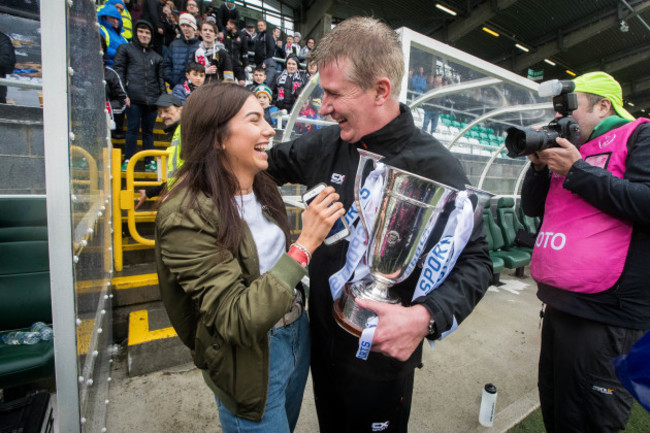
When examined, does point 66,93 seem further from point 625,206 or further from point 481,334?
point 481,334

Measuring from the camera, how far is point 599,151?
1.64 meters

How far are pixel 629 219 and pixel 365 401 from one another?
140 cm

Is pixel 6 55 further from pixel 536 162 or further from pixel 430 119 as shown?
pixel 430 119

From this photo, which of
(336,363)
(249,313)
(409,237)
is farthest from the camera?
(336,363)

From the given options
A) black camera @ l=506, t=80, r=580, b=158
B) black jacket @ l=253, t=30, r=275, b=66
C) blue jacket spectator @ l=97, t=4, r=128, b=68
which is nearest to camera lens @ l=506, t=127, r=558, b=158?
black camera @ l=506, t=80, r=580, b=158

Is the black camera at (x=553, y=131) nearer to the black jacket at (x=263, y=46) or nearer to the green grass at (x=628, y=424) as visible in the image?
the green grass at (x=628, y=424)

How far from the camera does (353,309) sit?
3.44 ft

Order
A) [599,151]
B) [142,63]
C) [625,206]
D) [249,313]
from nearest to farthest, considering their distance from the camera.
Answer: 1. [249,313]
2. [625,206]
3. [599,151]
4. [142,63]

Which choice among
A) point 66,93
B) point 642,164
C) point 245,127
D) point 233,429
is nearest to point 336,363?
point 233,429

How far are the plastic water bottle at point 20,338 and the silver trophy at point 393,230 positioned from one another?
216cm

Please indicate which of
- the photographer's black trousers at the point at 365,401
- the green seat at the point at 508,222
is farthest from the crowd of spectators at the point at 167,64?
the green seat at the point at 508,222

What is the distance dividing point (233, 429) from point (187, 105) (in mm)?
1167

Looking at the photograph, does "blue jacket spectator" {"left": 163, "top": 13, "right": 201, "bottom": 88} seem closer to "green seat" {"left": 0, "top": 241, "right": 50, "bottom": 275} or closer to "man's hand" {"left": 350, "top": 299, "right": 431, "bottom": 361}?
"green seat" {"left": 0, "top": 241, "right": 50, "bottom": 275}

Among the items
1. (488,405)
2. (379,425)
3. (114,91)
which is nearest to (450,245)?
(379,425)
